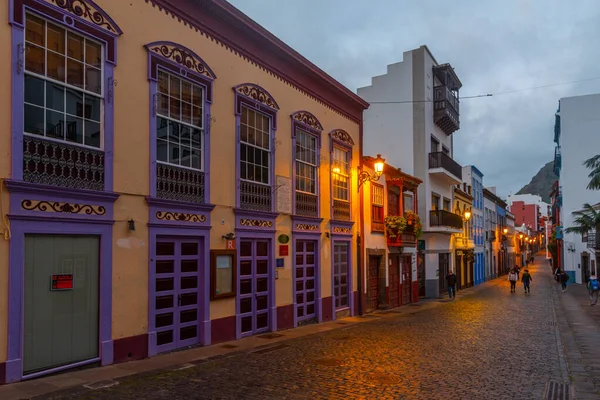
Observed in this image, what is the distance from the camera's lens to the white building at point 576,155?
41.8 meters

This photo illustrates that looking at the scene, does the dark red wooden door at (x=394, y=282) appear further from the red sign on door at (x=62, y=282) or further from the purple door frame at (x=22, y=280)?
the red sign on door at (x=62, y=282)

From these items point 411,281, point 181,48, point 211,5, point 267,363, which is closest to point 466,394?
point 267,363

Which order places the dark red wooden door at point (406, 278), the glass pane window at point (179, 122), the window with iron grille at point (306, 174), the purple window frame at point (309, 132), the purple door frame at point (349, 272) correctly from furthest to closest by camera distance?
the dark red wooden door at point (406, 278) < the purple door frame at point (349, 272) < the window with iron grille at point (306, 174) < the purple window frame at point (309, 132) < the glass pane window at point (179, 122)

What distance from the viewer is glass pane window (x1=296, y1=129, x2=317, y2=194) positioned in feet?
49.8

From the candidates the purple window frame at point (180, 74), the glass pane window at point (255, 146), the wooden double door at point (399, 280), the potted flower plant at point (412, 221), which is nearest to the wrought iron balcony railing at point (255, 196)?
the glass pane window at point (255, 146)

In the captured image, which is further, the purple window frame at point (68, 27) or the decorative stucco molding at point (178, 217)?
the decorative stucco molding at point (178, 217)

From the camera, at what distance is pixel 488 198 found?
1971 inches

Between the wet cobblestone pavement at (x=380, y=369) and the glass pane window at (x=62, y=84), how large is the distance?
4.11m

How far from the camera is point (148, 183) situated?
9805mm

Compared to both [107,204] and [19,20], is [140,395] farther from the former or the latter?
[19,20]

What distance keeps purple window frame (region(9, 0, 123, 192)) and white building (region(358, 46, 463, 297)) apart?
816 inches

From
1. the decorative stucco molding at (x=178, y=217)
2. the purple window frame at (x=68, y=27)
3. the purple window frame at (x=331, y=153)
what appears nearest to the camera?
the purple window frame at (x=68, y=27)

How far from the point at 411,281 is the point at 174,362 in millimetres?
16791

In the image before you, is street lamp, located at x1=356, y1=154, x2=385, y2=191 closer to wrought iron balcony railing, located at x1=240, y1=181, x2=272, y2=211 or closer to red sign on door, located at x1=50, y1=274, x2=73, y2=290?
wrought iron balcony railing, located at x1=240, y1=181, x2=272, y2=211
